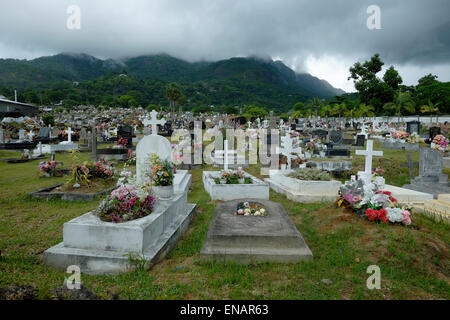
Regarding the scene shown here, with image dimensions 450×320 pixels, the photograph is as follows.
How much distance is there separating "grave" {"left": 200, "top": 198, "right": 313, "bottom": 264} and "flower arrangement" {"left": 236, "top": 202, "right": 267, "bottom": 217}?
42 centimetres

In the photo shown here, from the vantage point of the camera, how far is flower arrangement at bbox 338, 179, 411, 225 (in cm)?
445

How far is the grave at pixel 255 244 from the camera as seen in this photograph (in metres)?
3.66

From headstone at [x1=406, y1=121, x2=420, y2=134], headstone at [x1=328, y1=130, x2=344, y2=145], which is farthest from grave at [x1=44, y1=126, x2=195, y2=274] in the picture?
headstone at [x1=406, y1=121, x2=420, y2=134]

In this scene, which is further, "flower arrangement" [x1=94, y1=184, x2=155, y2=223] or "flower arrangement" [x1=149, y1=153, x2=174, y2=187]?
"flower arrangement" [x1=149, y1=153, x2=174, y2=187]

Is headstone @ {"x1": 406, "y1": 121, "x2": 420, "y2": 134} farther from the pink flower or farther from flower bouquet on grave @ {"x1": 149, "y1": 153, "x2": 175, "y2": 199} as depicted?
flower bouquet on grave @ {"x1": 149, "y1": 153, "x2": 175, "y2": 199}

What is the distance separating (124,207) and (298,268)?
264cm

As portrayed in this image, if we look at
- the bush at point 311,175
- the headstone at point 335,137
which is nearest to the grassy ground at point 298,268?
the bush at point 311,175

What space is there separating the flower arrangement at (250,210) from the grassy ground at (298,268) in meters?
0.80

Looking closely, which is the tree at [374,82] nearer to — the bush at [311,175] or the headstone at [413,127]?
the headstone at [413,127]

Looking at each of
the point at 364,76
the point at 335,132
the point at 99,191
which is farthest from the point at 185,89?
the point at 99,191

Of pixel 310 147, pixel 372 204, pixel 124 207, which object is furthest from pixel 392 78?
pixel 124 207

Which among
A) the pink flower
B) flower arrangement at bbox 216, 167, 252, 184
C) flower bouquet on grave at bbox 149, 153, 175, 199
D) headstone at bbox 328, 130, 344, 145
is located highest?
headstone at bbox 328, 130, 344, 145

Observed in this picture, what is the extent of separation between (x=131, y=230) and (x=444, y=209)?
19.0 ft
